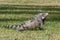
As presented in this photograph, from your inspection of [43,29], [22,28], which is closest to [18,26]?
[22,28]

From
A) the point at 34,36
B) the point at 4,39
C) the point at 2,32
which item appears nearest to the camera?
the point at 4,39

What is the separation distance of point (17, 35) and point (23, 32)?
0.65 m

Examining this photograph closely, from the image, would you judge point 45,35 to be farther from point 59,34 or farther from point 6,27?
point 6,27

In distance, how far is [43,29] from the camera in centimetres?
1103

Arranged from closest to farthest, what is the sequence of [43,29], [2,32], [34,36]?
1. [34,36]
2. [2,32]
3. [43,29]

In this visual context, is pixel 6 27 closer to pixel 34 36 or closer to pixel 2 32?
pixel 2 32

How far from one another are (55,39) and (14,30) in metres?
1.99

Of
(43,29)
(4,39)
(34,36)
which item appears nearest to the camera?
(4,39)

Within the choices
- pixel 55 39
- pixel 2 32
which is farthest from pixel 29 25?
pixel 55 39

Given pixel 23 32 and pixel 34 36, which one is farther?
pixel 23 32

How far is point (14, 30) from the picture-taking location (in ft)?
34.9

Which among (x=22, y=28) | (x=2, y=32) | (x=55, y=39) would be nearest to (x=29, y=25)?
(x=22, y=28)

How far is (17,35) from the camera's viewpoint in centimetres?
973

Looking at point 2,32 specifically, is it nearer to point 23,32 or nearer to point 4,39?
Result: point 23,32
